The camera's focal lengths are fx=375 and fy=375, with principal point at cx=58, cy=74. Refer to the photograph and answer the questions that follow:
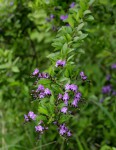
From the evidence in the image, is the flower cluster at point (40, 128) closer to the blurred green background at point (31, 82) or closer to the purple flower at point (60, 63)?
the purple flower at point (60, 63)

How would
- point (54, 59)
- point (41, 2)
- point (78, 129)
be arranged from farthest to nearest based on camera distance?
point (78, 129)
point (41, 2)
point (54, 59)

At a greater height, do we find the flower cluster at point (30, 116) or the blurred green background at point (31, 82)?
the blurred green background at point (31, 82)

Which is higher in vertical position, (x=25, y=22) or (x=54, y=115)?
(x=25, y=22)

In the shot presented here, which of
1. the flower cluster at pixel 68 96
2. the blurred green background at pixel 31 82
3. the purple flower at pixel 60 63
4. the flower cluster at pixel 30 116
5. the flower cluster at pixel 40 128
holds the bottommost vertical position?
the flower cluster at pixel 40 128

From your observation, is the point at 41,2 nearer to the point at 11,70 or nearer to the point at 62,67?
the point at 11,70

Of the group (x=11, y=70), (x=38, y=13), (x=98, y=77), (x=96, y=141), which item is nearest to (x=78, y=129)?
(x=96, y=141)

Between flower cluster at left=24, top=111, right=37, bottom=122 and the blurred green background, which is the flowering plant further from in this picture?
the blurred green background

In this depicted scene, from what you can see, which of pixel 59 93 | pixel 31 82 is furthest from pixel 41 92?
pixel 31 82

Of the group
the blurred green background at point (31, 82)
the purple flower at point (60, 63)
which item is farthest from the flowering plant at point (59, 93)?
the blurred green background at point (31, 82)
